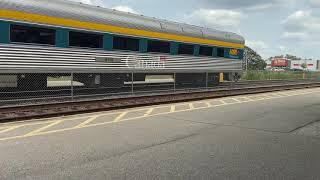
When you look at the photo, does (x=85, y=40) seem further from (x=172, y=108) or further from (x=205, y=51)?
(x=205, y=51)

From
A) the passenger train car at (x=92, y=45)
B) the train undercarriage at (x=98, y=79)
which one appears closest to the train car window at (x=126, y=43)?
the passenger train car at (x=92, y=45)

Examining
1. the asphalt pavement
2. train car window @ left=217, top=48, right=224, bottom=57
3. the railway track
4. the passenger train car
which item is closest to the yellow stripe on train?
the passenger train car

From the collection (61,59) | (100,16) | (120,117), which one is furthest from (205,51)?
(120,117)

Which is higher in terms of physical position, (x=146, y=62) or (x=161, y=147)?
A: (x=146, y=62)

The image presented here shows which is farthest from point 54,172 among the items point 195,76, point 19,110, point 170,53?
point 195,76

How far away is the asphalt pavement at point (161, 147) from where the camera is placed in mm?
6500

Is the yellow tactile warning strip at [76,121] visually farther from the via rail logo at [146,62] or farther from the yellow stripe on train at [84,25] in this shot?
the via rail logo at [146,62]

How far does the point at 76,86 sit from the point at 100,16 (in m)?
3.41

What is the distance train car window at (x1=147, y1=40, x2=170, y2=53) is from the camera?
70.2 ft

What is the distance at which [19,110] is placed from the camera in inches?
505

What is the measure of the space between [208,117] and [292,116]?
2856mm

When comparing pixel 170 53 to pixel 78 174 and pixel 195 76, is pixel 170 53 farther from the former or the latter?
pixel 78 174

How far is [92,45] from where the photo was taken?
18.3 meters

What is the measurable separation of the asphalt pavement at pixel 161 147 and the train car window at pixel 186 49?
412 inches
